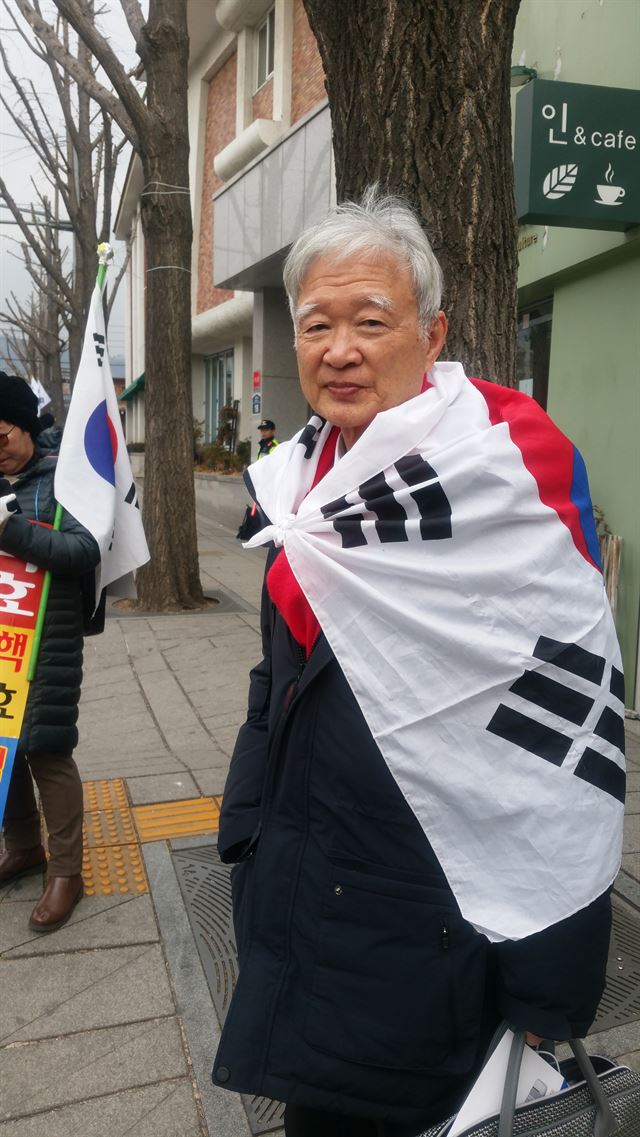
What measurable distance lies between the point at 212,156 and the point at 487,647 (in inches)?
892

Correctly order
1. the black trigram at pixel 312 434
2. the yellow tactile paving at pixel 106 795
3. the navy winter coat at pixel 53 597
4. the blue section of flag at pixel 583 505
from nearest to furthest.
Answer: the blue section of flag at pixel 583 505
the black trigram at pixel 312 434
the navy winter coat at pixel 53 597
the yellow tactile paving at pixel 106 795

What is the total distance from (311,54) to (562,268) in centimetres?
1026

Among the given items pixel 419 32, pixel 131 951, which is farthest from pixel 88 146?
pixel 131 951

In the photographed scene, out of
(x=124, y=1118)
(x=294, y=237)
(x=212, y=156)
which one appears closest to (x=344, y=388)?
(x=124, y=1118)

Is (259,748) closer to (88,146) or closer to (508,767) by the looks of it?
(508,767)

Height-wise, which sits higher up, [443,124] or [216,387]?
[216,387]

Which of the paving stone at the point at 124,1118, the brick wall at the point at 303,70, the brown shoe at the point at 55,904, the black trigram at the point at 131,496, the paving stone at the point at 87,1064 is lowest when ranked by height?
the paving stone at the point at 124,1118

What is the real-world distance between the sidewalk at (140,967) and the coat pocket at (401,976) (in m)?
0.99

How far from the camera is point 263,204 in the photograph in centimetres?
1249

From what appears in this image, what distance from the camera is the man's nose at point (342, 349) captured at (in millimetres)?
1648

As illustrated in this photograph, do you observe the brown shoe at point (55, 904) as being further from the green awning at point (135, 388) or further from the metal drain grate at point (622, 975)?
the green awning at point (135, 388)

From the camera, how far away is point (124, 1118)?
2287mm

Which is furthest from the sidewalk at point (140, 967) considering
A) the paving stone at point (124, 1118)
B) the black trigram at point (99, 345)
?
the black trigram at point (99, 345)

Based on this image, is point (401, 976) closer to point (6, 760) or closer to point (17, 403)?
point (6, 760)
